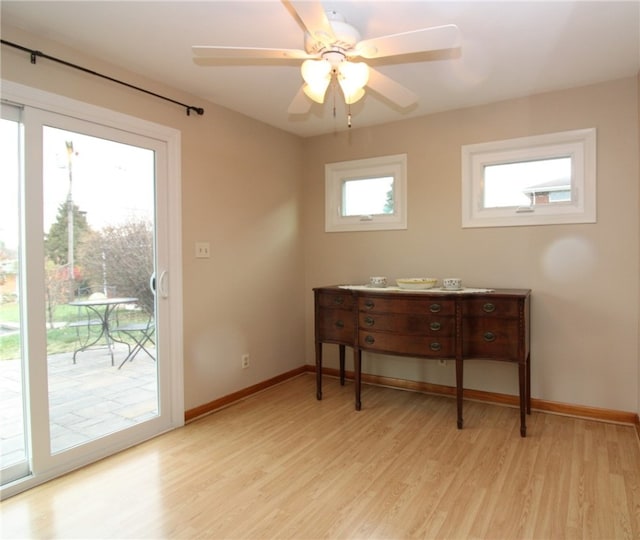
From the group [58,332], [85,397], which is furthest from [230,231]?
[85,397]

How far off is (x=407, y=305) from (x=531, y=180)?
4.43 ft

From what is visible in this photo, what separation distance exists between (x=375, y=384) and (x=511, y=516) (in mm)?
1945

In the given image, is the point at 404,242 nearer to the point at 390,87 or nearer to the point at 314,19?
the point at 390,87

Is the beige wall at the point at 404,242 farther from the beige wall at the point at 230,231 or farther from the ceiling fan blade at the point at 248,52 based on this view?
the ceiling fan blade at the point at 248,52

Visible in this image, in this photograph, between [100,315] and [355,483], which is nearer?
[355,483]

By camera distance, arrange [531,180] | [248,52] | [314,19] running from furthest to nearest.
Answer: [531,180] < [248,52] < [314,19]

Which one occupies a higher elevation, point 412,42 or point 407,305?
point 412,42

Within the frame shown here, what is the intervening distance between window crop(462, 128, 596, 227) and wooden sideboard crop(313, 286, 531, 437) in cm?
61

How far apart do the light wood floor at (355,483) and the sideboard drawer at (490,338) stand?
51 centimetres

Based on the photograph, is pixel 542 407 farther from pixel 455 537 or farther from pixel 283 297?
pixel 283 297

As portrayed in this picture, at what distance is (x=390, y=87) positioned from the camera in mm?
2068

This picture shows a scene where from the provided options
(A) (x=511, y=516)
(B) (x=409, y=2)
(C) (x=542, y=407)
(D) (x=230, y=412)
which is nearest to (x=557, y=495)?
(A) (x=511, y=516)

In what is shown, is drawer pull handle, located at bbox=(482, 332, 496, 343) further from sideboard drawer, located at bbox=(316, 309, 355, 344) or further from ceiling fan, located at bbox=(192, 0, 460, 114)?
ceiling fan, located at bbox=(192, 0, 460, 114)

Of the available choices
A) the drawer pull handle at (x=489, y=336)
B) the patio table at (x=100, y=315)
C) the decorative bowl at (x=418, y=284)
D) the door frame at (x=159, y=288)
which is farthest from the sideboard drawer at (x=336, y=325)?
the patio table at (x=100, y=315)
